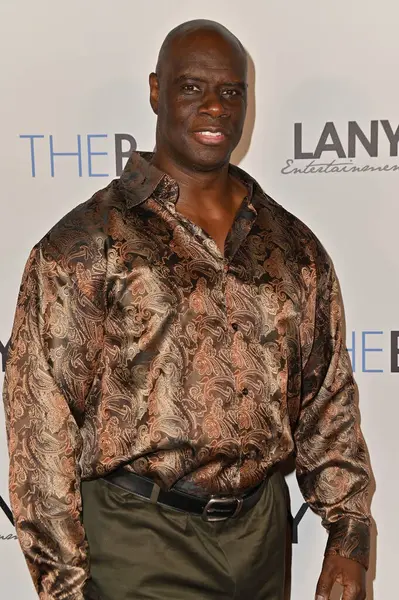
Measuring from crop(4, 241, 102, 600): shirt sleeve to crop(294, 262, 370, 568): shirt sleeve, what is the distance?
0.53 meters

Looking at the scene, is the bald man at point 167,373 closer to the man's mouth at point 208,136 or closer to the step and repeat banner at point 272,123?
the man's mouth at point 208,136

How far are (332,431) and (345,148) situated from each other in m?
0.76

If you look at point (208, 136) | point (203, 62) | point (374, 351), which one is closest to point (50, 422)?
point (208, 136)

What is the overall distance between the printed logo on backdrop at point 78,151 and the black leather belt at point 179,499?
900mm

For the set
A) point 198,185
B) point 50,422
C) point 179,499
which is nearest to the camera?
point 50,422

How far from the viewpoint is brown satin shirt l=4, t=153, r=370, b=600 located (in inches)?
64.7

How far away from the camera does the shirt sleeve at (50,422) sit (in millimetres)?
1633

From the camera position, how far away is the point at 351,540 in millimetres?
1917

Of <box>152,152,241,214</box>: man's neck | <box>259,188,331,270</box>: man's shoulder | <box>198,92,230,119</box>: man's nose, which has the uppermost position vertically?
<box>198,92,230,119</box>: man's nose

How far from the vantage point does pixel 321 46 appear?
227cm

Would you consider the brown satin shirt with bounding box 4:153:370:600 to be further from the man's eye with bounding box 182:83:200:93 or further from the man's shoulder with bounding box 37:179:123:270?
the man's eye with bounding box 182:83:200:93

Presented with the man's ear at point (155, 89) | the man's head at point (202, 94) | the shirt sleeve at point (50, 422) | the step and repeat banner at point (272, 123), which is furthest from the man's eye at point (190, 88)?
the step and repeat banner at point (272, 123)

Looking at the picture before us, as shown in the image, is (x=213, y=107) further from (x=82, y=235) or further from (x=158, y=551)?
(x=158, y=551)

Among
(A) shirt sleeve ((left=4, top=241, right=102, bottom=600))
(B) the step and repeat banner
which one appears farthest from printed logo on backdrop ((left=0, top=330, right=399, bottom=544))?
(A) shirt sleeve ((left=4, top=241, right=102, bottom=600))
